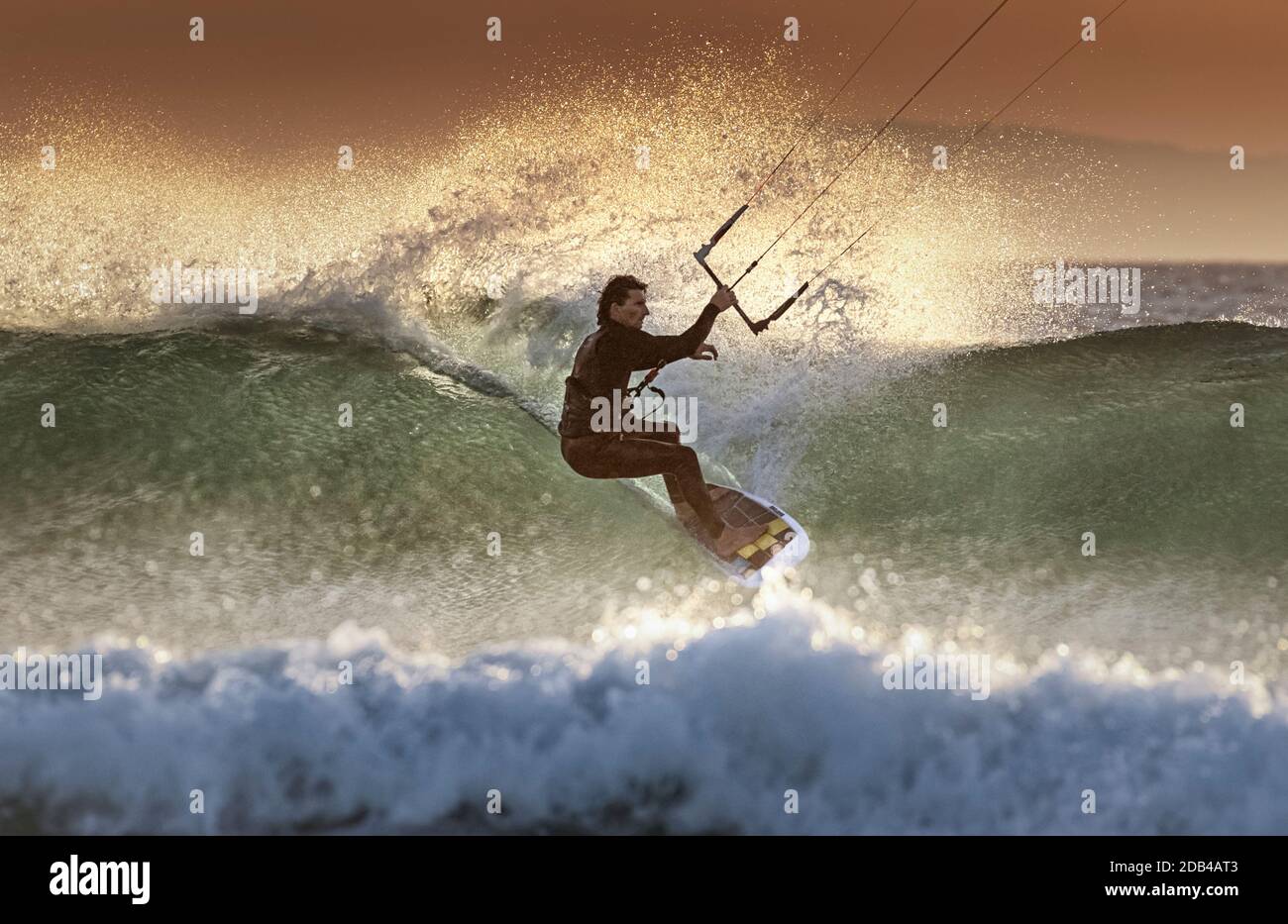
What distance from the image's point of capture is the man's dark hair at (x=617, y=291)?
564cm

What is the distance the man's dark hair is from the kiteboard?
1163 millimetres

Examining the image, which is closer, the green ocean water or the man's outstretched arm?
the man's outstretched arm

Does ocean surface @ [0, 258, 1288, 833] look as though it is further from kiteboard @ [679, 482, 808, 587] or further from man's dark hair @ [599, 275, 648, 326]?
man's dark hair @ [599, 275, 648, 326]

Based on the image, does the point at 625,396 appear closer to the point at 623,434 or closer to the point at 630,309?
the point at 623,434

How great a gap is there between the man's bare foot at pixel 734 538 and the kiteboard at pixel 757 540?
0.07 feet

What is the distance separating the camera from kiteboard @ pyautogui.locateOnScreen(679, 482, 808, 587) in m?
6.08

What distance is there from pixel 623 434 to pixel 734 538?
0.83 metres

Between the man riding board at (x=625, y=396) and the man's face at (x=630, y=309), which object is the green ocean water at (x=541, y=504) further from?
the man's face at (x=630, y=309)

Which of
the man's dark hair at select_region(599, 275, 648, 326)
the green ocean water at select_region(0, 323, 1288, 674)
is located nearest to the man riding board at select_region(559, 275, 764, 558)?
the man's dark hair at select_region(599, 275, 648, 326)

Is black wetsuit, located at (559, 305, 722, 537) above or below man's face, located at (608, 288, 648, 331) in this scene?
below

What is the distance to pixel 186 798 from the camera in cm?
529

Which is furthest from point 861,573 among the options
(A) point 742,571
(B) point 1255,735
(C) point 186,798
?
(C) point 186,798

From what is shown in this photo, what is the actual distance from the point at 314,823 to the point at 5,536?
267 cm

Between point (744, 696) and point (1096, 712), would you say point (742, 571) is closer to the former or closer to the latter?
point (744, 696)
